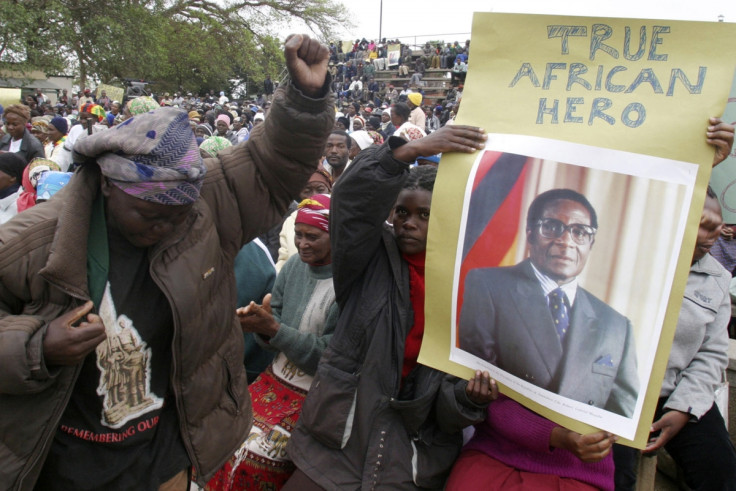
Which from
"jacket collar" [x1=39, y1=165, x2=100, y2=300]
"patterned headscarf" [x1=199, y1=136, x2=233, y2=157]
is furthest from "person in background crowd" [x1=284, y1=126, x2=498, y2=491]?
"patterned headscarf" [x1=199, y1=136, x2=233, y2=157]

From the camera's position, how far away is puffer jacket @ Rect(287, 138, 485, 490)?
172 centimetres

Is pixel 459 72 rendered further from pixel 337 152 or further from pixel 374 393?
pixel 374 393

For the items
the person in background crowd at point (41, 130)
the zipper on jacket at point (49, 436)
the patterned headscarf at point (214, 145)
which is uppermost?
the patterned headscarf at point (214, 145)

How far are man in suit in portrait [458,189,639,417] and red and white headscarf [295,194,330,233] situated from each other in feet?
3.46

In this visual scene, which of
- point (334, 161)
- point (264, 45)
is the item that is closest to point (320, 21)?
point (264, 45)

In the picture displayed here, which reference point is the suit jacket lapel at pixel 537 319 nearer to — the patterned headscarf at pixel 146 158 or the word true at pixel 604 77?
the word true at pixel 604 77

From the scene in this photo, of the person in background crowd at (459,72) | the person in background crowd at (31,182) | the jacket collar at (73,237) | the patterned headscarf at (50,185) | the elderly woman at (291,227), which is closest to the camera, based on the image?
the jacket collar at (73,237)

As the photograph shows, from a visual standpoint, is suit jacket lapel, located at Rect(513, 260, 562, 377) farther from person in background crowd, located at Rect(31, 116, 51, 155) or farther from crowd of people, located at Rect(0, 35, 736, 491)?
person in background crowd, located at Rect(31, 116, 51, 155)

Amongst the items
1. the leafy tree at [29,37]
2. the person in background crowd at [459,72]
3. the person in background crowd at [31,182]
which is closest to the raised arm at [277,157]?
the person in background crowd at [31,182]

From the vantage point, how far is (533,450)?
5.66 feet

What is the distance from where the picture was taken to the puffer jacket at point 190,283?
49.6 inches

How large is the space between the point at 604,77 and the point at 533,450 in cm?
117

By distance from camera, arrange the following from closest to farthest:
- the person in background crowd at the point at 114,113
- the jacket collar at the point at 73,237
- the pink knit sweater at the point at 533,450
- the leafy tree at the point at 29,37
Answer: the jacket collar at the point at 73,237 < the pink knit sweater at the point at 533,450 < the person in background crowd at the point at 114,113 < the leafy tree at the point at 29,37

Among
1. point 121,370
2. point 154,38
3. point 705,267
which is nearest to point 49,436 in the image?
point 121,370
